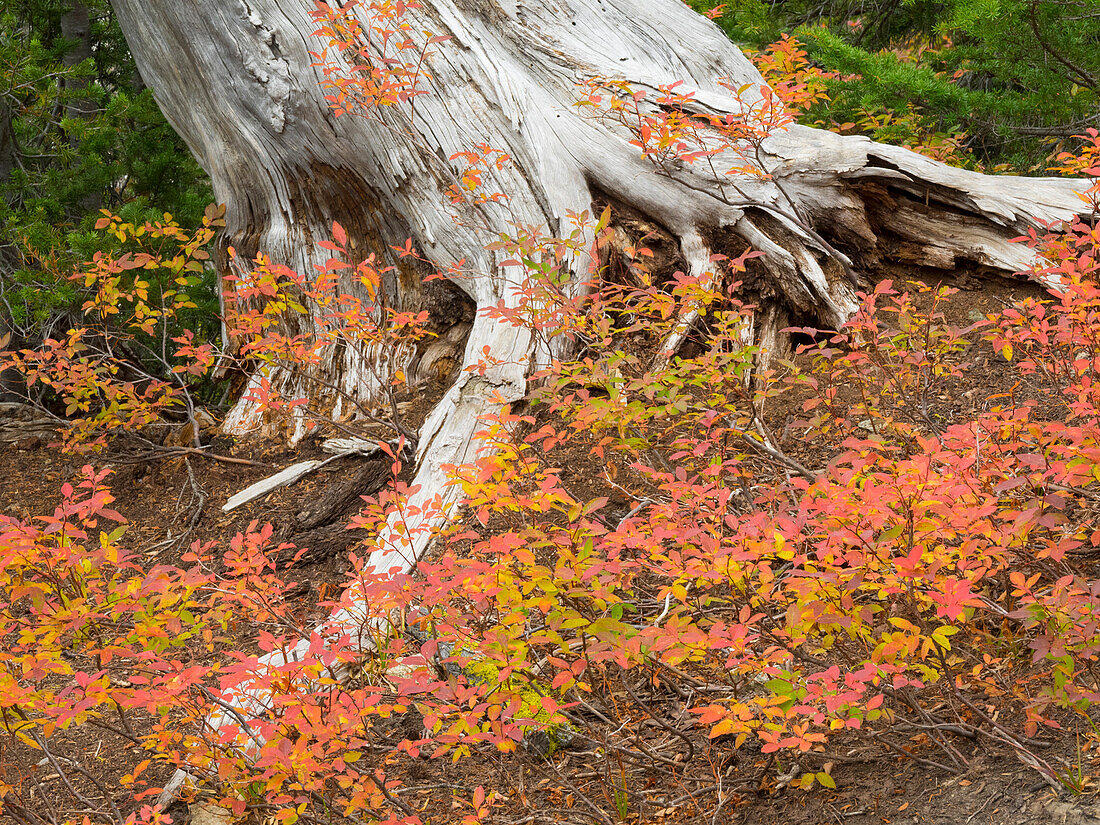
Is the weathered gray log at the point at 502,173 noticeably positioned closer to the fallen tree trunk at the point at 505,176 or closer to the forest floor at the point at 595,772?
the fallen tree trunk at the point at 505,176

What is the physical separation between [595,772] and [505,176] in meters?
3.49

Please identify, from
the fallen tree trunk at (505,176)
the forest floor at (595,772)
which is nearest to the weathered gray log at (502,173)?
the fallen tree trunk at (505,176)

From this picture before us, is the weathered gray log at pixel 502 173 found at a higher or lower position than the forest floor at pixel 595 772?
higher

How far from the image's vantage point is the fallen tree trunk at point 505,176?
4.46 meters

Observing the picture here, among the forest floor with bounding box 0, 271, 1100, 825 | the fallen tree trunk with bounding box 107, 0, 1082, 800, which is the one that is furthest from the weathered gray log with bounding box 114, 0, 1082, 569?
the forest floor with bounding box 0, 271, 1100, 825

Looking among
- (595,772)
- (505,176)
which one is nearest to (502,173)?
(505,176)

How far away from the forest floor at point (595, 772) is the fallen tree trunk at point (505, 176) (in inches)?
22.9

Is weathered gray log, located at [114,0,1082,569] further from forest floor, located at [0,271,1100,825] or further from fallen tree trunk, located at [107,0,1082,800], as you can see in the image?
forest floor, located at [0,271,1100,825]

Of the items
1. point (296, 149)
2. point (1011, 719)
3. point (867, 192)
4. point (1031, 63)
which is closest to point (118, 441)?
point (296, 149)

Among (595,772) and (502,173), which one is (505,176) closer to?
(502,173)

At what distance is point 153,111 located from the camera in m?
5.96

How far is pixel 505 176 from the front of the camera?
15.9ft

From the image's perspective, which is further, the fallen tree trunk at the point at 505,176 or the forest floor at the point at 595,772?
the fallen tree trunk at the point at 505,176

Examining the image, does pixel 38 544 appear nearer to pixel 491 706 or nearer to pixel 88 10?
pixel 491 706
